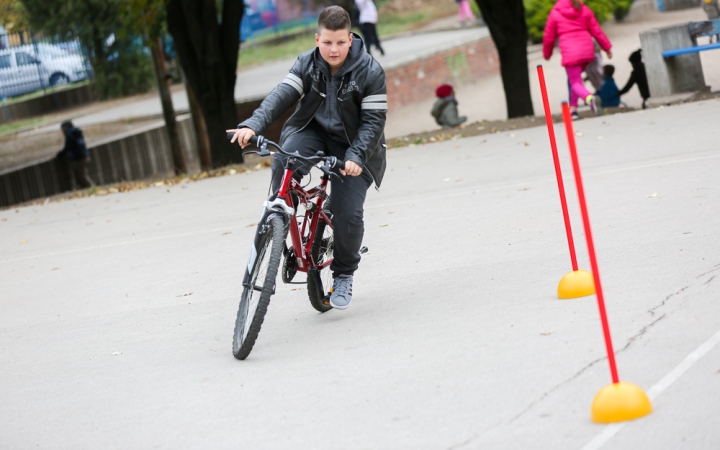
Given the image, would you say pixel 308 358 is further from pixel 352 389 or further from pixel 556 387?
pixel 556 387

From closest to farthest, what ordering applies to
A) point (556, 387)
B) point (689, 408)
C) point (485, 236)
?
point (689, 408)
point (556, 387)
point (485, 236)

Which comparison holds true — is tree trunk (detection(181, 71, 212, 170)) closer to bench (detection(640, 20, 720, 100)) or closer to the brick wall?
the brick wall

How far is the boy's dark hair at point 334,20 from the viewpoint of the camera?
573 cm

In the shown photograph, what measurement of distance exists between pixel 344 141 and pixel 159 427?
2.17 metres

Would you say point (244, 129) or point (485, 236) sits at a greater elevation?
point (244, 129)

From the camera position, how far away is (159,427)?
15.5 feet

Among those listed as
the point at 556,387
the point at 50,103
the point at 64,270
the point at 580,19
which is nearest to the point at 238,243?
the point at 64,270

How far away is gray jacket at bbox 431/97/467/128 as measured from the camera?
693 inches

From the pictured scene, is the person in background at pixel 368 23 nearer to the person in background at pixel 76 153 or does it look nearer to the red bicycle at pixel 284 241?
the person in background at pixel 76 153

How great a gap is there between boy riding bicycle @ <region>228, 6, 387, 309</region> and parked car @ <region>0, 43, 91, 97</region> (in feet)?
87.4

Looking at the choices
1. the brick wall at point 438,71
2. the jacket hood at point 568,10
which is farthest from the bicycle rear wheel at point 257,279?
the brick wall at point 438,71

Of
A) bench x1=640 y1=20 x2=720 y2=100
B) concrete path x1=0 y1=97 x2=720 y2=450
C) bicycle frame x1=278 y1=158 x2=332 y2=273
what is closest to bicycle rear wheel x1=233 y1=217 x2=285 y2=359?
concrete path x1=0 y1=97 x2=720 y2=450

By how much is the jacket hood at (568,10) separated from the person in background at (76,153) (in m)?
9.78

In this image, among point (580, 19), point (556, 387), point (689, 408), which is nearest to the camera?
point (689, 408)
